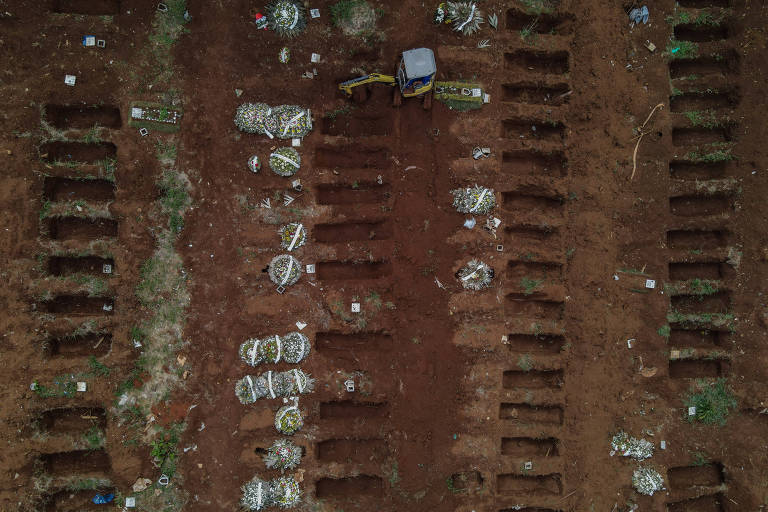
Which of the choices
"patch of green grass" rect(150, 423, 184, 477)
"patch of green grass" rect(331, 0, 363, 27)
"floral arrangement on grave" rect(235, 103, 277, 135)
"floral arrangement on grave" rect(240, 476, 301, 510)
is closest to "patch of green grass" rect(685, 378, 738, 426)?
"floral arrangement on grave" rect(240, 476, 301, 510)

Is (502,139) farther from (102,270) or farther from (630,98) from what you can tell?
(102,270)

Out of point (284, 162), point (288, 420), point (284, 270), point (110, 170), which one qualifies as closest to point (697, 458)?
point (288, 420)

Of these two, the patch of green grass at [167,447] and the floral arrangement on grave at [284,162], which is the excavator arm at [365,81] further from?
the patch of green grass at [167,447]

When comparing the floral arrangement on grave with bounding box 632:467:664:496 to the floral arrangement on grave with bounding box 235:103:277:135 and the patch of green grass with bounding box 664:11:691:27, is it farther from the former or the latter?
the floral arrangement on grave with bounding box 235:103:277:135

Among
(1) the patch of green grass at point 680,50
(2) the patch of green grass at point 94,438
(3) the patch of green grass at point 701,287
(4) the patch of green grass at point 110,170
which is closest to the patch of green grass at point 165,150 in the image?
(4) the patch of green grass at point 110,170

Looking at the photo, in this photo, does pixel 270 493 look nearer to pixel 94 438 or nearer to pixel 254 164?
pixel 94 438

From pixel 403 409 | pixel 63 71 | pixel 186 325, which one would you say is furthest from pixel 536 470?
pixel 63 71

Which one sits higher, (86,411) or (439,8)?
(439,8)
